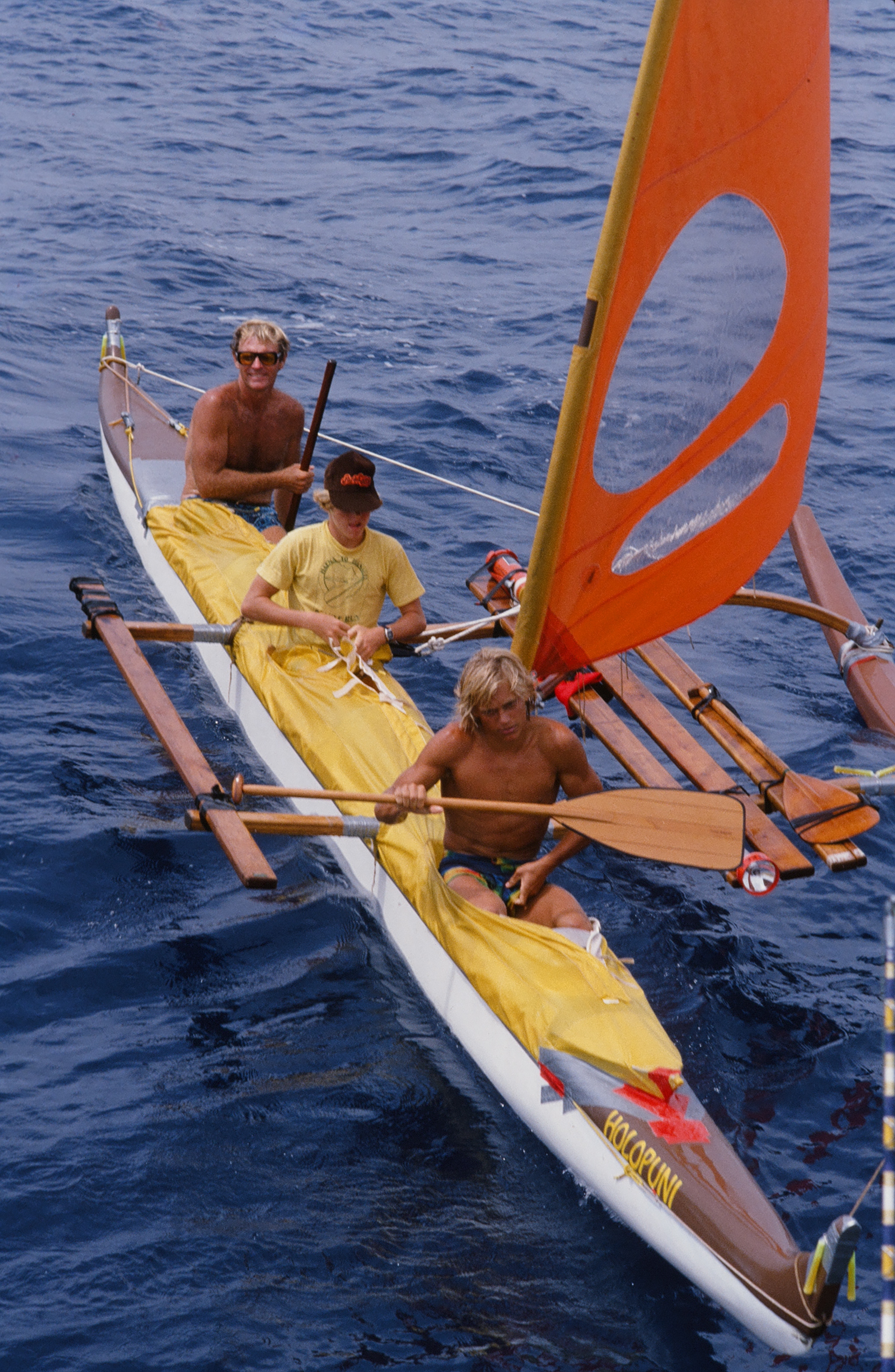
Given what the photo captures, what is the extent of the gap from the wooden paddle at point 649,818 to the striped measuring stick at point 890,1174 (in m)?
1.73

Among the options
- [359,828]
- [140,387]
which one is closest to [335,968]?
[359,828]

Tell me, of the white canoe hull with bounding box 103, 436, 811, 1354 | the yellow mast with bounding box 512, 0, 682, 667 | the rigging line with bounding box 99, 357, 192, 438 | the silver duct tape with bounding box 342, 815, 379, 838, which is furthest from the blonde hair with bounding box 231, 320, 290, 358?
the silver duct tape with bounding box 342, 815, 379, 838

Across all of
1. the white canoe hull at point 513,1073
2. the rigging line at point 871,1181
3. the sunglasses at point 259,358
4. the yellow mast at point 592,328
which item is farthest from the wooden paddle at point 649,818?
the sunglasses at point 259,358

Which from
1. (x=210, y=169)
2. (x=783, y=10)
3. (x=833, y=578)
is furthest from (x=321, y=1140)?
(x=210, y=169)

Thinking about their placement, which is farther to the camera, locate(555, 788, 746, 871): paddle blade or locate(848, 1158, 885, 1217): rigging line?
locate(555, 788, 746, 871): paddle blade

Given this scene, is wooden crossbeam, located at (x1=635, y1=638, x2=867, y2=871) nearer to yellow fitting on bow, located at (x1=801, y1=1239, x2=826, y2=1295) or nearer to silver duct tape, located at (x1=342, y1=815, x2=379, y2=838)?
silver duct tape, located at (x1=342, y1=815, x2=379, y2=838)

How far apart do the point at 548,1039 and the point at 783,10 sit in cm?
347

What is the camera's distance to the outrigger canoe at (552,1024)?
3908 millimetres

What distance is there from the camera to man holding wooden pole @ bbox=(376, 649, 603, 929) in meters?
4.95

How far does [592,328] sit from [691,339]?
1.54 ft

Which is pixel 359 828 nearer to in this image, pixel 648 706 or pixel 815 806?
pixel 648 706

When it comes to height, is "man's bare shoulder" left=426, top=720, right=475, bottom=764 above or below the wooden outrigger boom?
above

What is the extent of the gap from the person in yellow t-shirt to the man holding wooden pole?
1348mm

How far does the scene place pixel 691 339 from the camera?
4.95 metres
